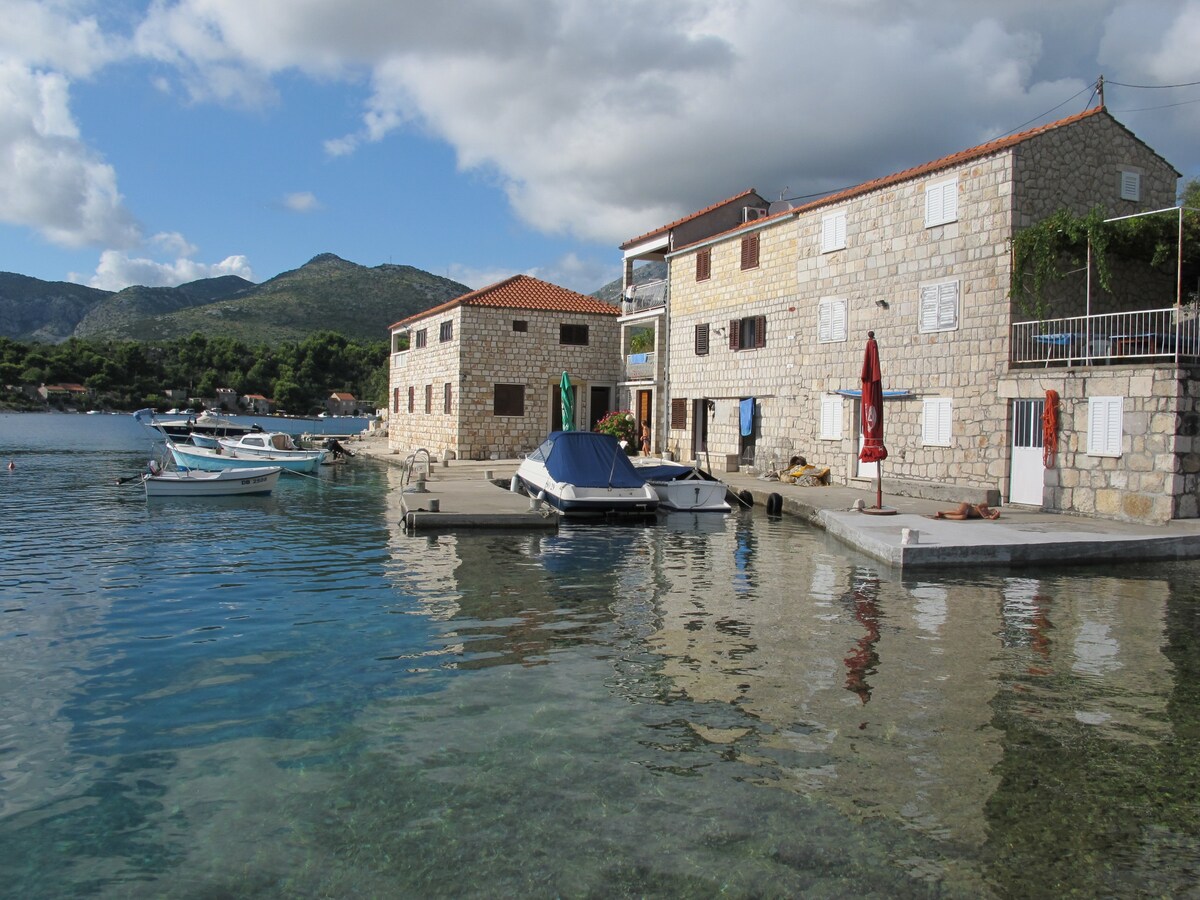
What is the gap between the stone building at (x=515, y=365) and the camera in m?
33.4

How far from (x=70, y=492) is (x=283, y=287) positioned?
143 meters

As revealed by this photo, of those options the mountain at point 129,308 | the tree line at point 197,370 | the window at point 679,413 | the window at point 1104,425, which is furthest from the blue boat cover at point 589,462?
the mountain at point 129,308

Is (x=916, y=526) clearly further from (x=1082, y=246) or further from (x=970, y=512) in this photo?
(x=1082, y=246)

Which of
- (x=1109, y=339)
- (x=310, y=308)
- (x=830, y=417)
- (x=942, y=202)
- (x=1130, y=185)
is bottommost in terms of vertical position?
(x=830, y=417)

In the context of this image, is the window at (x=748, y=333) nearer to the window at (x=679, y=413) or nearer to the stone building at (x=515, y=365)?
the window at (x=679, y=413)

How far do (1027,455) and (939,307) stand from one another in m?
4.01

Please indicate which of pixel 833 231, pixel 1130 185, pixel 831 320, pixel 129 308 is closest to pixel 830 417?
pixel 831 320

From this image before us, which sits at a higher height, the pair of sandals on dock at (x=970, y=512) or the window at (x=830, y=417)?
the window at (x=830, y=417)

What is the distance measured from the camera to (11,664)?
8094 millimetres

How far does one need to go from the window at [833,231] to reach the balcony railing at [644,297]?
8947 millimetres

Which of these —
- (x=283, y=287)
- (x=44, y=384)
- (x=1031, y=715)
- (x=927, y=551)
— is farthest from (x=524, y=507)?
(x=283, y=287)

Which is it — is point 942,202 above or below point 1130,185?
below

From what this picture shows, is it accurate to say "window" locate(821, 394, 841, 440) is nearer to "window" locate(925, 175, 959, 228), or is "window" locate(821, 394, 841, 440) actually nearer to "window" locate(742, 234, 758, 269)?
"window" locate(925, 175, 959, 228)

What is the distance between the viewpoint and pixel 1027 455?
707 inches
